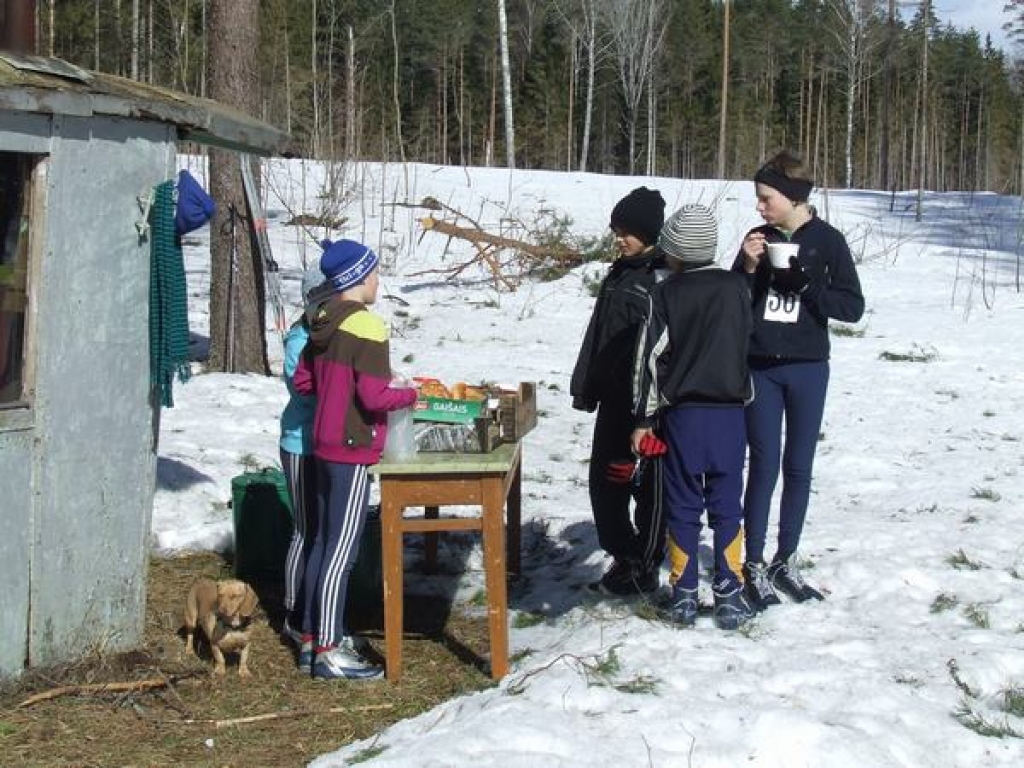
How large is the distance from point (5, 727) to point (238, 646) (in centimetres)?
94

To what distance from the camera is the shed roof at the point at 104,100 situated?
432 cm

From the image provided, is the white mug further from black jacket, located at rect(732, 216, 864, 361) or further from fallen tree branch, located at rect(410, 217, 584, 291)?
fallen tree branch, located at rect(410, 217, 584, 291)

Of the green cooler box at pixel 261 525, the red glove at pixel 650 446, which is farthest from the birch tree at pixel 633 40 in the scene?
the red glove at pixel 650 446

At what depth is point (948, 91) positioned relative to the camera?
66875 mm

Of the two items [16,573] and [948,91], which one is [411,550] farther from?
[948,91]

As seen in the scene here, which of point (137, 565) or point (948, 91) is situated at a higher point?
point (948, 91)

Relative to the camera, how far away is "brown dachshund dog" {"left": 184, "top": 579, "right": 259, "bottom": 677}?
4926 millimetres

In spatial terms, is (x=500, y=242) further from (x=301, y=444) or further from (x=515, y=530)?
(x=301, y=444)

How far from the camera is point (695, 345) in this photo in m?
4.90

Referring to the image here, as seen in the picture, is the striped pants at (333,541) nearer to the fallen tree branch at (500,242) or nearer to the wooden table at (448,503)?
the wooden table at (448,503)

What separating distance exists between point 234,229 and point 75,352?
5.37 meters

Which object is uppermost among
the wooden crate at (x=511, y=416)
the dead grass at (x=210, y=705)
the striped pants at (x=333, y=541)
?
the wooden crate at (x=511, y=416)

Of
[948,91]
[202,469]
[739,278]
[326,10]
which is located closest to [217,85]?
[202,469]

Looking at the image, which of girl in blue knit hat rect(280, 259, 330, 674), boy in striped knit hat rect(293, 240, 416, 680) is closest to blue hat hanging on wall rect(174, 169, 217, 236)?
girl in blue knit hat rect(280, 259, 330, 674)
